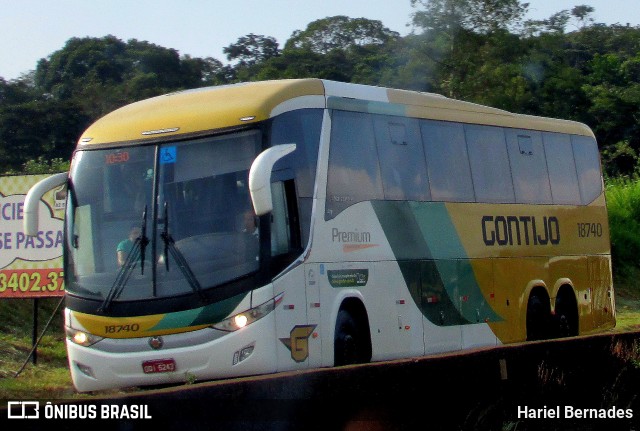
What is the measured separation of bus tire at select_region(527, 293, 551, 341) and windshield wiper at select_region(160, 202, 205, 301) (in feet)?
23.8

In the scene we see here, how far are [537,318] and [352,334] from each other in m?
5.37

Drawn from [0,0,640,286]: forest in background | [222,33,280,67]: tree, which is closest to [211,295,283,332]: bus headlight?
[0,0,640,286]: forest in background

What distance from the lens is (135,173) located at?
456 inches

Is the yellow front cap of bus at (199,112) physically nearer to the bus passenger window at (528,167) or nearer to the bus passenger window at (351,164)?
the bus passenger window at (351,164)

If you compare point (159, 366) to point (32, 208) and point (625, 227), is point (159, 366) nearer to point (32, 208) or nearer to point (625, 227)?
point (32, 208)

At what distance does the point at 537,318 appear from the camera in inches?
672

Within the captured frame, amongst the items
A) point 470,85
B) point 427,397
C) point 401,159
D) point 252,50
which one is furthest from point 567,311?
point 252,50

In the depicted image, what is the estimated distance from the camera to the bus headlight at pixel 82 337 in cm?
1137

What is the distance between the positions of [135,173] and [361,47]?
2823 inches

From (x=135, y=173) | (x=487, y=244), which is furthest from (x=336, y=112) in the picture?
(x=487, y=244)

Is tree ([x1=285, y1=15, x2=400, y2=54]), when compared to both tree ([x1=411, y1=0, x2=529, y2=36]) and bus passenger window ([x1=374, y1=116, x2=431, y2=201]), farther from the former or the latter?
bus passenger window ([x1=374, y1=116, x2=431, y2=201])

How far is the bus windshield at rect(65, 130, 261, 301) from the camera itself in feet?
36.2

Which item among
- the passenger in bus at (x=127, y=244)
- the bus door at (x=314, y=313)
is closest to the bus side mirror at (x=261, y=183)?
the bus door at (x=314, y=313)

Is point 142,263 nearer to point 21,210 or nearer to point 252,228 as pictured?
point 252,228
